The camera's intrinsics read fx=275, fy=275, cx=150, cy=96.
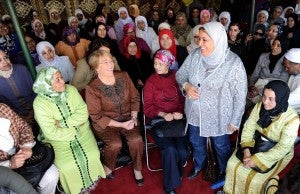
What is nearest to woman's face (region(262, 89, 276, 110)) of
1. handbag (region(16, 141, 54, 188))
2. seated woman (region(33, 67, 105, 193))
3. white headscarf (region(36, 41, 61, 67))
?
seated woman (region(33, 67, 105, 193))

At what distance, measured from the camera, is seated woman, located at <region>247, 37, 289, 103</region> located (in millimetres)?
3479

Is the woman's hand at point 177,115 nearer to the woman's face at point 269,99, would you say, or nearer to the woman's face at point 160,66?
the woman's face at point 160,66

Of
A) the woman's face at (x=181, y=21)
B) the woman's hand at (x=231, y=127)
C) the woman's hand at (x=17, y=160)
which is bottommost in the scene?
the woman's hand at (x=231, y=127)

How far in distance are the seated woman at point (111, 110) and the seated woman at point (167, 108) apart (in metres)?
0.22

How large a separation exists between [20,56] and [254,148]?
3.75m

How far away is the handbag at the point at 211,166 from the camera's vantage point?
10.5ft

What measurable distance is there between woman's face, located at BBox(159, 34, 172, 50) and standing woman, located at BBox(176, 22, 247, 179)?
114cm

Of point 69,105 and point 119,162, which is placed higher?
point 69,105

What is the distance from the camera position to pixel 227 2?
24.2 feet

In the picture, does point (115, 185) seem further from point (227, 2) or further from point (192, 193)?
point (227, 2)

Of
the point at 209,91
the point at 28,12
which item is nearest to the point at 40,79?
the point at 209,91

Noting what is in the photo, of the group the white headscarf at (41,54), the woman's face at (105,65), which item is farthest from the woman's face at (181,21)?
the woman's face at (105,65)

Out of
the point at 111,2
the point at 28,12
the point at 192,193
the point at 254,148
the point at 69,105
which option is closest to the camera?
the point at 254,148

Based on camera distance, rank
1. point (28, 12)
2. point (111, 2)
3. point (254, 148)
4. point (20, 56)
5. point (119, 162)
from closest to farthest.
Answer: point (254, 148) → point (119, 162) → point (20, 56) → point (28, 12) → point (111, 2)
